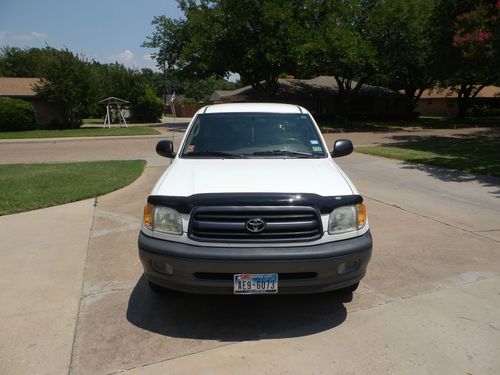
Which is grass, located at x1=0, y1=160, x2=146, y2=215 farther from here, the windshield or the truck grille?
the truck grille

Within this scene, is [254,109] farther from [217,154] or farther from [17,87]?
[17,87]

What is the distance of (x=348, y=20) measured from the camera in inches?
1123

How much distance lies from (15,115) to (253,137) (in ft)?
95.7

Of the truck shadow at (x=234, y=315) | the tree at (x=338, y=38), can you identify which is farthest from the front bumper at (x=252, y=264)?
the tree at (x=338, y=38)

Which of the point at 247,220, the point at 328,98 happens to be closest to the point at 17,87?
the point at 328,98

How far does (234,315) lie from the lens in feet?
12.0

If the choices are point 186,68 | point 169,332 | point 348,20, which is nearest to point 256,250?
point 169,332

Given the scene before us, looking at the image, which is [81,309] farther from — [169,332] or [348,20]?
[348,20]

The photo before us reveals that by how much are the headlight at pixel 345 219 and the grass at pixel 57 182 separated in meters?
5.89

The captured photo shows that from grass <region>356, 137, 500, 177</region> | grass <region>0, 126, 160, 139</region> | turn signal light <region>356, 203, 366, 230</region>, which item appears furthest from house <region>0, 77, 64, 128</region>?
turn signal light <region>356, 203, 366, 230</region>

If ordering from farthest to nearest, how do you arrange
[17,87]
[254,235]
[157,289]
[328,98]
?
1. [328,98]
2. [17,87]
3. [157,289]
4. [254,235]

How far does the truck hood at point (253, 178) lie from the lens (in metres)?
3.35

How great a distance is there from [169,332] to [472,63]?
15.6 meters

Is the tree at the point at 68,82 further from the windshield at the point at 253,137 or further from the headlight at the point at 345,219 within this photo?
the headlight at the point at 345,219
